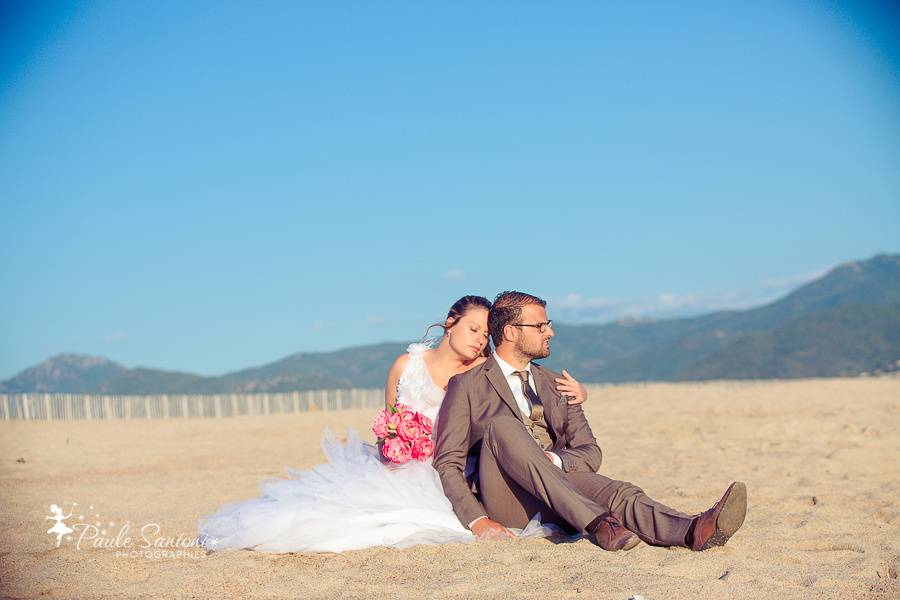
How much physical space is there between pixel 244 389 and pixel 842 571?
125 metres

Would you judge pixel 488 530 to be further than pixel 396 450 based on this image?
No

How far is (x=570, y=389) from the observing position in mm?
5945

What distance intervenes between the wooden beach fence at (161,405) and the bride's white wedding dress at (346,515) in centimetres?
2457

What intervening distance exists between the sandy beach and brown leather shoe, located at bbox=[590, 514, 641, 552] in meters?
0.06

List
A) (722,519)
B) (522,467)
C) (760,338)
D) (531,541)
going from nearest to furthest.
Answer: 1. (722,519)
2. (522,467)
3. (531,541)
4. (760,338)

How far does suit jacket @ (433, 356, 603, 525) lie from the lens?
5.70 m

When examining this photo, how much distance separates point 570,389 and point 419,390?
3.66 feet

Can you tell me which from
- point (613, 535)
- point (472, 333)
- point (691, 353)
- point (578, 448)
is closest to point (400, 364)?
point (472, 333)

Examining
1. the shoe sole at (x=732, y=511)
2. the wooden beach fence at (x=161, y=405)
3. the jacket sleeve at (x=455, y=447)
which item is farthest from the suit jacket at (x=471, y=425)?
the wooden beach fence at (x=161, y=405)

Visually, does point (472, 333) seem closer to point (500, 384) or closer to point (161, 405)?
point (500, 384)

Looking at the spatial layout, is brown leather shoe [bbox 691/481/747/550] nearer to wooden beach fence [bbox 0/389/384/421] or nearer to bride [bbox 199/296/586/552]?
bride [bbox 199/296/586/552]

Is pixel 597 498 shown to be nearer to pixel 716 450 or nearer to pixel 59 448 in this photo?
pixel 716 450

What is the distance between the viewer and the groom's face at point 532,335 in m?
5.79

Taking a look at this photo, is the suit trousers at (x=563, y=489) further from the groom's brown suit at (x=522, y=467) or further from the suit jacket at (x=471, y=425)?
the suit jacket at (x=471, y=425)
